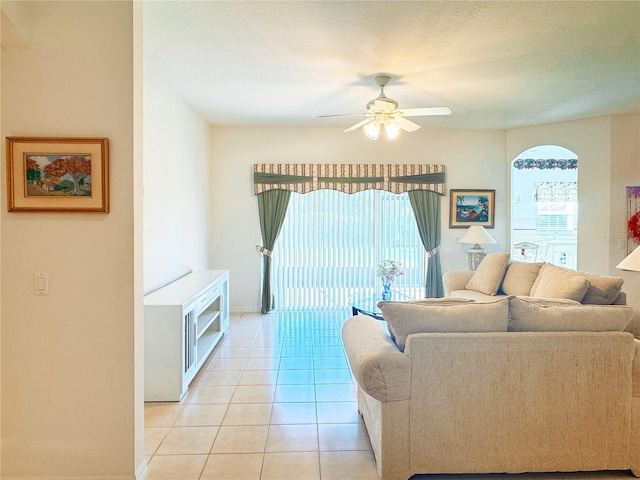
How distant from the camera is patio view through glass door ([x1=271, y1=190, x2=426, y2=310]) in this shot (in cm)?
595

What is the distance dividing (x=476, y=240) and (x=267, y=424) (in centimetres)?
409

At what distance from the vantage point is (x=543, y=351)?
206 cm

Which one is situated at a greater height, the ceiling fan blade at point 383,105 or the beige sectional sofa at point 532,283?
the ceiling fan blade at point 383,105

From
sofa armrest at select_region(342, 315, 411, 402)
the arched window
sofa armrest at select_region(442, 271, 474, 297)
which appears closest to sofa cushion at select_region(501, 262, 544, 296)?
sofa armrest at select_region(442, 271, 474, 297)

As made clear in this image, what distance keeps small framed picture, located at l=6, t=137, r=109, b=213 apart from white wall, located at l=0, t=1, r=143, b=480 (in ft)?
0.14

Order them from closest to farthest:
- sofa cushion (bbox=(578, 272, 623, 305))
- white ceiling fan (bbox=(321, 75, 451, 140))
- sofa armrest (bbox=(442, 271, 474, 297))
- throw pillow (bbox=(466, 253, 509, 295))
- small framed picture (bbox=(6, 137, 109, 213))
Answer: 1. small framed picture (bbox=(6, 137, 109, 213))
2. sofa cushion (bbox=(578, 272, 623, 305))
3. white ceiling fan (bbox=(321, 75, 451, 140))
4. throw pillow (bbox=(466, 253, 509, 295))
5. sofa armrest (bbox=(442, 271, 474, 297))

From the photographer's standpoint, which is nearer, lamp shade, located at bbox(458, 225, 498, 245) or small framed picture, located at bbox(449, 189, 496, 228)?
lamp shade, located at bbox(458, 225, 498, 245)

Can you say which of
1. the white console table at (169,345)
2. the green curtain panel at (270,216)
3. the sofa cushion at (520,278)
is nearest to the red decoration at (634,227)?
the sofa cushion at (520,278)

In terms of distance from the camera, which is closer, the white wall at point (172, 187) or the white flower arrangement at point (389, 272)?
the white wall at point (172, 187)

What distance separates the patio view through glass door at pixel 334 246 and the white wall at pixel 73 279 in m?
3.91

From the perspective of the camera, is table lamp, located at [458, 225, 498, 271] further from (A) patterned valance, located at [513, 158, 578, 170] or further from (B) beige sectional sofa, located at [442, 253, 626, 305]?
(A) patterned valance, located at [513, 158, 578, 170]

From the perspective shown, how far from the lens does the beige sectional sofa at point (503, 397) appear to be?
2037 mm

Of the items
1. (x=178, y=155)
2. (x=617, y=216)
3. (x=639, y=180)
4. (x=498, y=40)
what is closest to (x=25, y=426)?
(x=178, y=155)

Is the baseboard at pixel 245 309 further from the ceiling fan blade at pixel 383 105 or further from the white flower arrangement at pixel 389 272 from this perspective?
the ceiling fan blade at pixel 383 105
